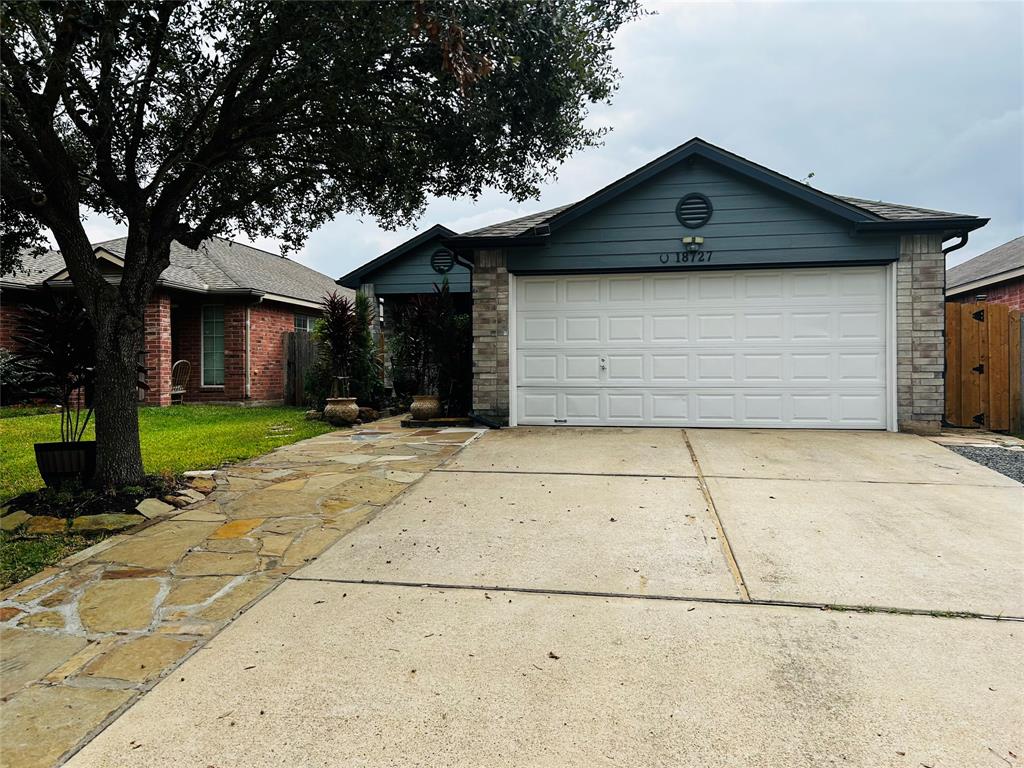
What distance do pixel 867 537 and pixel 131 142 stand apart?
6600 mm

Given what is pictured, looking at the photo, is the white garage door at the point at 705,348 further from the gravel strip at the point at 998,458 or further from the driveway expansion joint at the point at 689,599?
the driveway expansion joint at the point at 689,599

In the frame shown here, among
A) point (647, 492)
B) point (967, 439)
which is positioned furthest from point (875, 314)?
point (647, 492)

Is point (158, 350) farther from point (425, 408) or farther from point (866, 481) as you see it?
point (866, 481)

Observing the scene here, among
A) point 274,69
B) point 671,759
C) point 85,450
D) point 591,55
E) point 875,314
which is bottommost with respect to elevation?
point 671,759

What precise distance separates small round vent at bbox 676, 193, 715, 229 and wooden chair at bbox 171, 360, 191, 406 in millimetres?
11412

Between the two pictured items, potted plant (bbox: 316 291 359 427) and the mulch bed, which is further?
potted plant (bbox: 316 291 359 427)

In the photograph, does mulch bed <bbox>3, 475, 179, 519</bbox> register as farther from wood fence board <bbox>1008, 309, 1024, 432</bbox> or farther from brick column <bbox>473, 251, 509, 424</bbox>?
→ wood fence board <bbox>1008, 309, 1024, 432</bbox>

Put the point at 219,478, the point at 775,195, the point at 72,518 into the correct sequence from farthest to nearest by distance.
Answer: the point at 775,195, the point at 219,478, the point at 72,518

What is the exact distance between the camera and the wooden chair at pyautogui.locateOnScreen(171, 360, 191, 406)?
1415cm

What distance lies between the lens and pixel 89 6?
3826 mm

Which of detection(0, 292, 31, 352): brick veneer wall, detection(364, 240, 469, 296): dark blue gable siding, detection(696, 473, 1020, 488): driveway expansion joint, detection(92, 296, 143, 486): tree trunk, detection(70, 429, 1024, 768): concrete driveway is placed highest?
detection(364, 240, 469, 296): dark blue gable siding

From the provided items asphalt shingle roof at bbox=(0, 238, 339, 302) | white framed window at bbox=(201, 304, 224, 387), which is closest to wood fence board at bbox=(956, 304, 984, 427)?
asphalt shingle roof at bbox=(0, 238, 339, 302)

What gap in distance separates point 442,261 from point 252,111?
27.5 ft

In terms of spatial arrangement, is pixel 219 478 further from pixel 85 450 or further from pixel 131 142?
pixel 131 142
